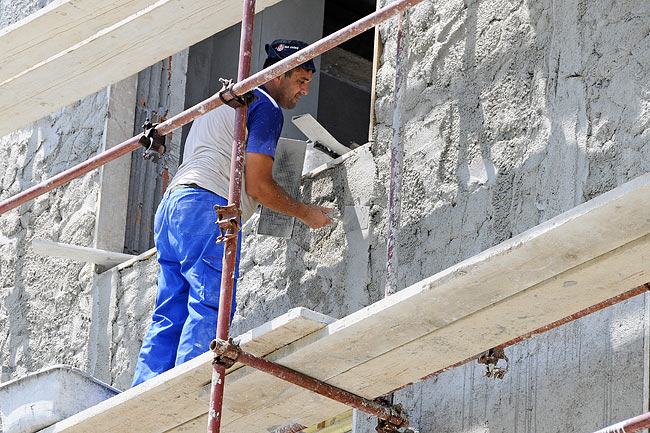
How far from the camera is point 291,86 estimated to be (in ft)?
20.5

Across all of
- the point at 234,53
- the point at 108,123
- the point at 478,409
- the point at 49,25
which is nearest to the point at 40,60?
the point at 49,25

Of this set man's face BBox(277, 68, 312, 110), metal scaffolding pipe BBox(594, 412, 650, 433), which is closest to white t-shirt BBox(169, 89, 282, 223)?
man's face BBox(277, 68, 312, 110)

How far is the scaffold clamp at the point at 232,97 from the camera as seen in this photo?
530 cm

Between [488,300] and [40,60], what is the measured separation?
123 inches

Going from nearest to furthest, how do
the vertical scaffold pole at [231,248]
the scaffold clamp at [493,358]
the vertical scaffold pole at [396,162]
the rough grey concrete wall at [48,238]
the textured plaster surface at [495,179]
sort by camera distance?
the vertical scaffold pole at [231,248], the scaffold clamp at [493,358], the textured plaster surface at [495,179], the vertical scaffold pole at [396,162], the rough grey concrete wall at [48,238]

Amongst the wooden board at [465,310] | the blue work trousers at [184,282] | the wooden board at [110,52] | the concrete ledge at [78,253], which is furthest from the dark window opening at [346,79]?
the wooden board at [465,310]

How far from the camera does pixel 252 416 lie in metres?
5.10

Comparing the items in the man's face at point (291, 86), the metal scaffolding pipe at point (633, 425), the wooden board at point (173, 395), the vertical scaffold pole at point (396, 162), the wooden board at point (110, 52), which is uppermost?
the wooden board at point (110, 52)

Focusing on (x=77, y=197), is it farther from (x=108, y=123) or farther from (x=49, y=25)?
(x=49, y=25)

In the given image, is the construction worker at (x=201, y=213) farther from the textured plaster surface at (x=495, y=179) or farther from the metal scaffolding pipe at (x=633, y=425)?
the metal scaffolding pipe at (x=633, y=425)

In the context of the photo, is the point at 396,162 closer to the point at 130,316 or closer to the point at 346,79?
the point at 130,316

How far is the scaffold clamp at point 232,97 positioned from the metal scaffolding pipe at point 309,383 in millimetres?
1214

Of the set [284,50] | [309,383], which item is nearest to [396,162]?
[284,50]

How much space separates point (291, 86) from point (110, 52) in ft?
3.11
